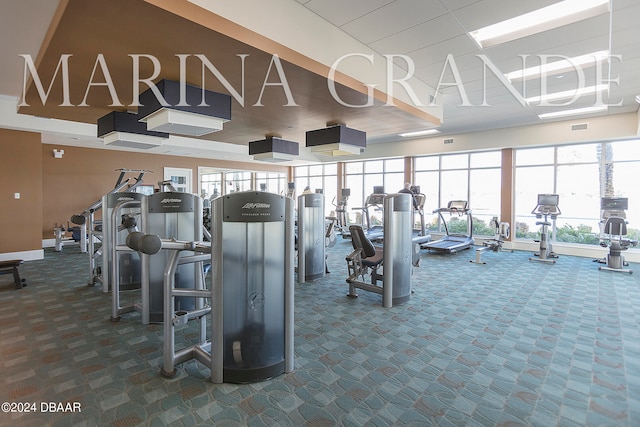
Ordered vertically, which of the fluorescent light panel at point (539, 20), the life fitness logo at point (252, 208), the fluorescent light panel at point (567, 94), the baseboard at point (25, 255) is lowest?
the baseboard at point (25, 255)

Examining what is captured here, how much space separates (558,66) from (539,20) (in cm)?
160

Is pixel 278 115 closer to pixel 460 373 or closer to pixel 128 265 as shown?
pixel 128 265

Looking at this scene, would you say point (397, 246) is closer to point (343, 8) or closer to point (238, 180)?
point (343, 8)

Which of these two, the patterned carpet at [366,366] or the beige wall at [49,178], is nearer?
the patterned carpet at [366,366]

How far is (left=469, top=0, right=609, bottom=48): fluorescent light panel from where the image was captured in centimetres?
346

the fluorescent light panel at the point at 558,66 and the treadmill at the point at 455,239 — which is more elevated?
the fluorescent light panel at the point at 558,66

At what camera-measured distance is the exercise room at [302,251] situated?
2.47m

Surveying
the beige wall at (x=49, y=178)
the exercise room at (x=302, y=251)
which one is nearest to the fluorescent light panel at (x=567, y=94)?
the exercise room at (x=302, y=251)

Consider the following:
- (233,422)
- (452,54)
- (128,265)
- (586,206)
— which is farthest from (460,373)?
(586,206)

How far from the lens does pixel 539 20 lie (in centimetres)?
378

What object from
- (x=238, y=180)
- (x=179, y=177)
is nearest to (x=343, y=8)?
(x=179, y=177)

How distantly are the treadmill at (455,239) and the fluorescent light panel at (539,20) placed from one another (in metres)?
5.38

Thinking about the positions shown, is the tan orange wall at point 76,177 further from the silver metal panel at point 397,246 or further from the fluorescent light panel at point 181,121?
the silver metal panel at point 397,246

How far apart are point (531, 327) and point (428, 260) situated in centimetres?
411
